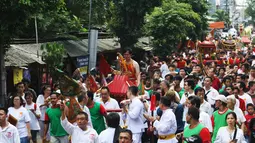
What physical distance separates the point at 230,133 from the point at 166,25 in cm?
1902

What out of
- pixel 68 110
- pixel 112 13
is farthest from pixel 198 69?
pixel 112 13

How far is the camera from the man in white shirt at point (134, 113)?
1038 centimetres

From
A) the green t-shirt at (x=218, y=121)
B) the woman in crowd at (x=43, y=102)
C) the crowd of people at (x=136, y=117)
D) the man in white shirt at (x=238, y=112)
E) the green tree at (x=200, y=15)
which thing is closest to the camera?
the crowd of people at (x=136, y=117)

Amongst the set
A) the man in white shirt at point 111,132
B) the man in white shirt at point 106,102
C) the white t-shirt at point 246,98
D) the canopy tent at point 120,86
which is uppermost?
the man in white shirt at point 111,132

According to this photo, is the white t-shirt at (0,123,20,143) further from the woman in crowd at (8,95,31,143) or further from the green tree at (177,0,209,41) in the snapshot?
the green tree at (177,0,209,41)

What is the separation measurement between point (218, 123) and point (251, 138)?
76 centimetres

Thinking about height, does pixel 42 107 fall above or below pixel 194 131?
below

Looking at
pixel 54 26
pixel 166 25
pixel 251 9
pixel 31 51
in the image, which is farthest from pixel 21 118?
pixel 251 9

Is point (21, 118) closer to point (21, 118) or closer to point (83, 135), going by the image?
point (21, 118)

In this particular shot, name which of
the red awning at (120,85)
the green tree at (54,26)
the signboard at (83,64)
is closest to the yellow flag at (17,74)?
the signboard at (83,64)

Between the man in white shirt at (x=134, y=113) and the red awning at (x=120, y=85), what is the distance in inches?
111

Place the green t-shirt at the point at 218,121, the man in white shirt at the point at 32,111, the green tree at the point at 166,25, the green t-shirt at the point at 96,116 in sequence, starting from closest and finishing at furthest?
1. the green t-shirt at the point at 218,121
2. the green t-shirt at the point at 96,116
3. the man in white shirt at the point at 32,111
4. the green tree at the point at 166,25

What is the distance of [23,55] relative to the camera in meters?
18.8

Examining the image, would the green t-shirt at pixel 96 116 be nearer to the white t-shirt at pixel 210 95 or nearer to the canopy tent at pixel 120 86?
the white t-shirt at pixel 210 95
